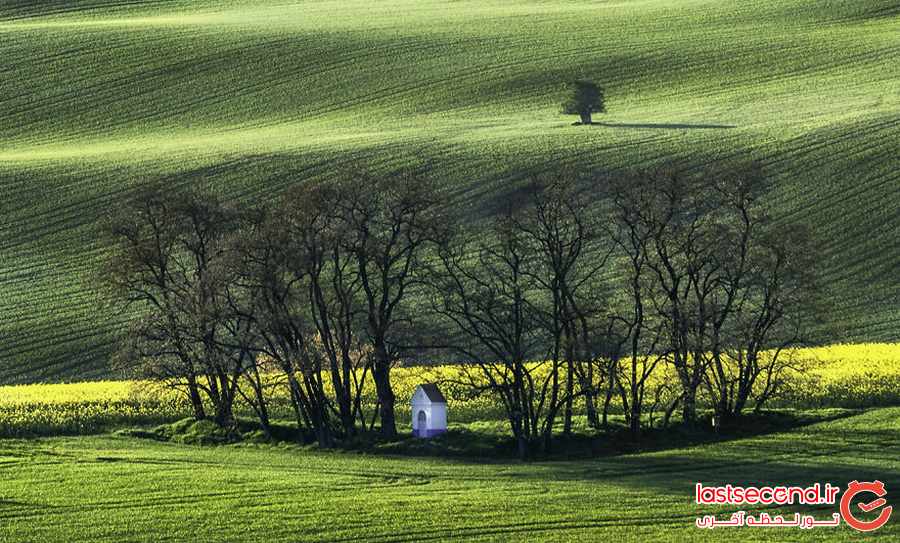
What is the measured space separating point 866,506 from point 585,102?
6465 centimetres

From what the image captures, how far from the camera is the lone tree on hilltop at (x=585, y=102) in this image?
95438mm

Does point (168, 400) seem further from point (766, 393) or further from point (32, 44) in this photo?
point (32, 44)

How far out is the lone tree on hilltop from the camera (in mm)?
95438

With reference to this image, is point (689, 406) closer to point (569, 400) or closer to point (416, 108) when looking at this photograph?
point (569, 400)

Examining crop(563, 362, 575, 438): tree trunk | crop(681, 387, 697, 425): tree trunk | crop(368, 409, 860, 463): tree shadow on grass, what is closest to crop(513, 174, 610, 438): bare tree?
crop(563, 362, 575, 438): tree trunk

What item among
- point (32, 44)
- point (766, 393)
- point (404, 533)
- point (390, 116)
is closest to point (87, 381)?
point (766, 393)

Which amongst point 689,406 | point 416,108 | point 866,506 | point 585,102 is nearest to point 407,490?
point 866,506

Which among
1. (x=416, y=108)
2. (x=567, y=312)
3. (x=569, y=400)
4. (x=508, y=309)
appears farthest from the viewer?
(x=416, y=108)

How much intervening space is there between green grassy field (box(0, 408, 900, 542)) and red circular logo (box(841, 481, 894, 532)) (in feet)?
1.14

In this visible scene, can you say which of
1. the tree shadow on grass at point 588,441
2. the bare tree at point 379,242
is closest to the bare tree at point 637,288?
the tree shadow on grass at point 588,441

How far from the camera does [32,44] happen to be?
120 m

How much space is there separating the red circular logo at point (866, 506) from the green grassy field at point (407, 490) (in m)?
0.35

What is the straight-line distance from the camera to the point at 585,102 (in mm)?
95375

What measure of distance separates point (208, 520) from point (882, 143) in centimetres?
5946
